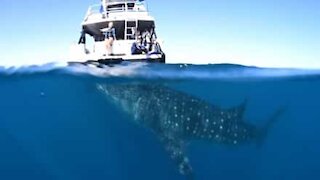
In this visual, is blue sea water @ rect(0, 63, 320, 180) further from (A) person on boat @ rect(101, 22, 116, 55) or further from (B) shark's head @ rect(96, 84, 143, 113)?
(A) person on boat @ rect(101, 22, 116, 55)

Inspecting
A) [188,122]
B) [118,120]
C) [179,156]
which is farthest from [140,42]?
[179,156]

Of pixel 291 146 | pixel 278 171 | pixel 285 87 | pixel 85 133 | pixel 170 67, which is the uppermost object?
pixel 170 67

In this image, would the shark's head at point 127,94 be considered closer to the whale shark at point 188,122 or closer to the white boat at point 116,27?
the whale shark at point 188,122

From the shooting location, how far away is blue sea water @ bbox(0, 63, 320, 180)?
49.1 ft

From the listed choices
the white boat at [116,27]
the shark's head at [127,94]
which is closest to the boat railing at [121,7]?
the white boat at [116,27]

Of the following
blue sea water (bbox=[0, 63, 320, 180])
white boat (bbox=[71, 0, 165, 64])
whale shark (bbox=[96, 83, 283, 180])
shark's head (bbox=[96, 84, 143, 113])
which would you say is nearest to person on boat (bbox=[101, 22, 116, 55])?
white boat (bbox=[71, 0, 165, 64])

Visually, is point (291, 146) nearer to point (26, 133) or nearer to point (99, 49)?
point (99, 49)

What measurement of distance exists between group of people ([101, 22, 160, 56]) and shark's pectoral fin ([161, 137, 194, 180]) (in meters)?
13.5

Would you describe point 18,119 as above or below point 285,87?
below

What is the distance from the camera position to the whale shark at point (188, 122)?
10844 mm

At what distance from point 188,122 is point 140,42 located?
17.9 m

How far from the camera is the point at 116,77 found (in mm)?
14336

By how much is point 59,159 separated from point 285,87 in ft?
49.2

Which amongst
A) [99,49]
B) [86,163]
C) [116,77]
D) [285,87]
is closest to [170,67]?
[116,77]
